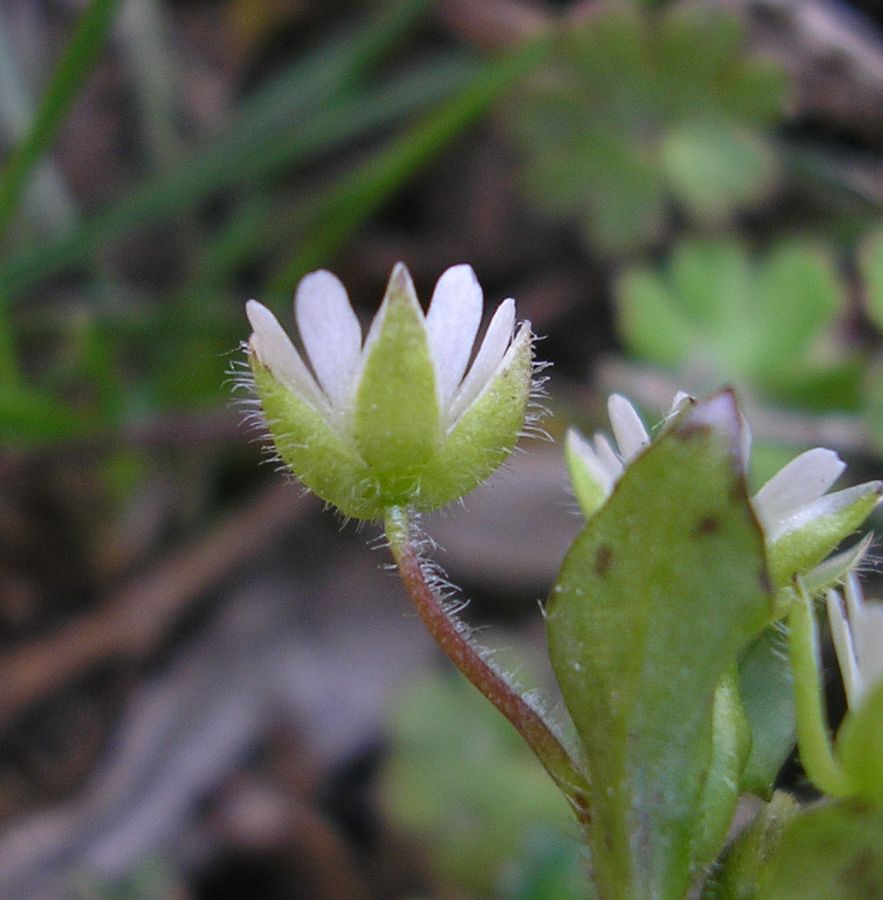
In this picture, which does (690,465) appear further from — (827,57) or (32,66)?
(32,66)

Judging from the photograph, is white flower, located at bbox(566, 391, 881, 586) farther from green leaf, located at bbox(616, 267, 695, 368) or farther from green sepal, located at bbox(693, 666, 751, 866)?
green leaf, located at bbox(616, 267, 695, 368)

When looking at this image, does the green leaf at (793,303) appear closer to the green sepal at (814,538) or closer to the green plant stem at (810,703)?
the green sepal at (814,538)


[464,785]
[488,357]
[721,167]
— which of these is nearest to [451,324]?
[488,357]

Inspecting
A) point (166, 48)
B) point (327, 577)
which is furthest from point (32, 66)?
point (327, 577)

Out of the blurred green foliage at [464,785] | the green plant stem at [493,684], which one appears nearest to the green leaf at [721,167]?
the blurred green foliage at [464,785]

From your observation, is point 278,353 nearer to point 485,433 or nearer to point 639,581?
point 485,433

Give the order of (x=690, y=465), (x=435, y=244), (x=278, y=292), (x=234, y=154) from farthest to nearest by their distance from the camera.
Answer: (x=435, y=244) → (x=278, y=292) → (x=234, y=154) → (x=690, y=465)
